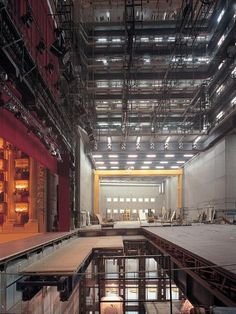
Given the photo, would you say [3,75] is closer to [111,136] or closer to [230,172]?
[230,172]

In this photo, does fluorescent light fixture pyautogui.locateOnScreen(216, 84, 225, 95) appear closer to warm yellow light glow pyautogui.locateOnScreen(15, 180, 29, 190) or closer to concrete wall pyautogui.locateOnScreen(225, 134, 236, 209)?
concrete wall pyautogui.locateOnScreen(225, 134, 236, 209)

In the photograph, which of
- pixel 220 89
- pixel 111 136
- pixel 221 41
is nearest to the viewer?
pixel 221 41

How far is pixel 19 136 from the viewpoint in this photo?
1156 cm

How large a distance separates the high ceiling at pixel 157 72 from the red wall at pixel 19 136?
4564mm

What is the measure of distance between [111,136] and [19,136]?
1548 centimetres

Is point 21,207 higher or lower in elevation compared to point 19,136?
lower

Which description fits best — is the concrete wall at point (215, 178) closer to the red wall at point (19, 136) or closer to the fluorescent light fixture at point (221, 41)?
the fluorescent light fixture at point (221, 41)

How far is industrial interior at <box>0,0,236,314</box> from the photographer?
892cm

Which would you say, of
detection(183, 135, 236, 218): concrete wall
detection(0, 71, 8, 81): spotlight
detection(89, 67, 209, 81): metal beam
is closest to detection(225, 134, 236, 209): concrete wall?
detection(183, 135, 236, 218): concrete wall

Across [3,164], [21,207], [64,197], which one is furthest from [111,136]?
[3,164]

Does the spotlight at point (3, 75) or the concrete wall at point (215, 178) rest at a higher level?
the spotlight at point (3, 75)

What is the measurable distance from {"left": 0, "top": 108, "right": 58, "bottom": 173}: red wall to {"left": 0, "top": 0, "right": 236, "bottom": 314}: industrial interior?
0.06 metres

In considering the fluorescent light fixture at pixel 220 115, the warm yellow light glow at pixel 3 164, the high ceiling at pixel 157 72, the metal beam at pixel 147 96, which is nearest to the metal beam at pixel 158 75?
the high ceiling at pixel 157 72

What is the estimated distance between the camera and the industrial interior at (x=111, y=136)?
892 cm
